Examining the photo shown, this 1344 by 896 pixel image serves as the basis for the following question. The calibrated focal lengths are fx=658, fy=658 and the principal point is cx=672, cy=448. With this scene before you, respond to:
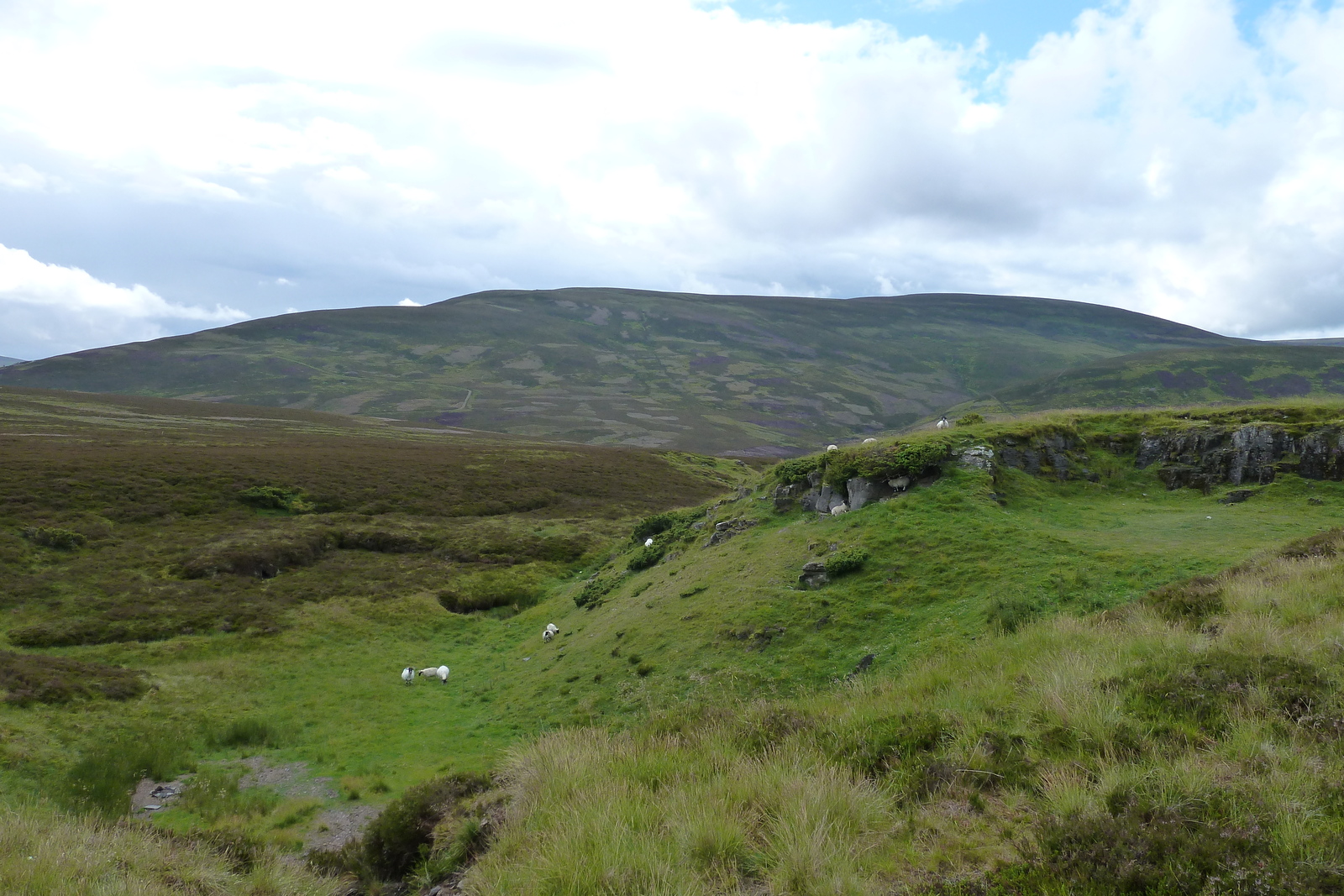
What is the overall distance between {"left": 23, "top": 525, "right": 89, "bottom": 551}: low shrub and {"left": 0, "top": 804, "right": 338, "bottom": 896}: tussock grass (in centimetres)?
2987

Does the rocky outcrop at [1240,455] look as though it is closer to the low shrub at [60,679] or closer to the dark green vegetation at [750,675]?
the dark green vegetation at [750,675]

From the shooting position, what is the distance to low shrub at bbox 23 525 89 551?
30.9 meters

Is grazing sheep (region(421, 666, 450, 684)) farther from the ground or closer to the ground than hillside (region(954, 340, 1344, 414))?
closer to the ground

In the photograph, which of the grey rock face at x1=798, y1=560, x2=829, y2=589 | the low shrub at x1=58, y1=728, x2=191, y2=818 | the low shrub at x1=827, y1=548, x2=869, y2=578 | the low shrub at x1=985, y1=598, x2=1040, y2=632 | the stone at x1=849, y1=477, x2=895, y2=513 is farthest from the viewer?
the stone at x1=849, y1=477, x2=895, y2=513

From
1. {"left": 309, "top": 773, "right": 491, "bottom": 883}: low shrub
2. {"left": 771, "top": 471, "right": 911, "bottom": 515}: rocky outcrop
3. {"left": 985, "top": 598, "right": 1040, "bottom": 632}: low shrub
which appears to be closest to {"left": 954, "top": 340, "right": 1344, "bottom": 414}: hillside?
{"left": 771, "top": 471, "right": 911, "bottom": 515}: rocky outcrop

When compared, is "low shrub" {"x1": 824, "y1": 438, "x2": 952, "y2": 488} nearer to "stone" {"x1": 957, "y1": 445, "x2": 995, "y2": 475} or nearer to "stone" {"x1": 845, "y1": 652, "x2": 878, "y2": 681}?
"stone" {"x1": 957, "y1": 445, "x2": 995, "y2": 475}

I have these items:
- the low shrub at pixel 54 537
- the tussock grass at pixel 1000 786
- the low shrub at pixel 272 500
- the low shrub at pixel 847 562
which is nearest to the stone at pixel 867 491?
the low shrub at pixel 847 562

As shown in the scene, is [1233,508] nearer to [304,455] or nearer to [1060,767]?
[1060,767]

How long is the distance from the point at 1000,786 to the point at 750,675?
27.7 ft

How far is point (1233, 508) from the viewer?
19.3 metres

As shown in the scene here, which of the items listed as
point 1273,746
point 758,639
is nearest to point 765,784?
point 1273,746

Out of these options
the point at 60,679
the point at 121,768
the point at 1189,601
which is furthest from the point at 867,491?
the point at 60,679

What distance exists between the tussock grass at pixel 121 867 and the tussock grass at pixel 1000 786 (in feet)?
9.23

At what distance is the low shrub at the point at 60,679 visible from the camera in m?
17.5
